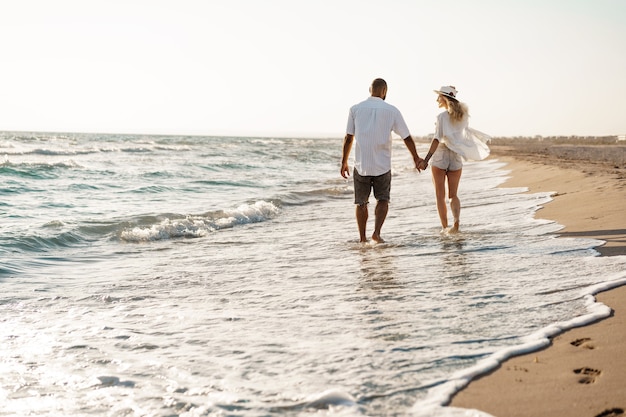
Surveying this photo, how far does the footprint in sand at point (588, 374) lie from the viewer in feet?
9.13

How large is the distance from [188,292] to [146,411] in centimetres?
241

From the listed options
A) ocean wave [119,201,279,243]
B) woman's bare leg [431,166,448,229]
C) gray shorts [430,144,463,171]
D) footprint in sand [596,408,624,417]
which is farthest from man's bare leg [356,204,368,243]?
footprint in sand [596,408,624,417]

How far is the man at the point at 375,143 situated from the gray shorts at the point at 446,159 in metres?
0.36

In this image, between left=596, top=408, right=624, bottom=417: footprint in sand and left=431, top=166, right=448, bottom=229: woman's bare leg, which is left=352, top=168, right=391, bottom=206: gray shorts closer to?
left=431, top=166, right=448, bottom=229: woman's bare leg

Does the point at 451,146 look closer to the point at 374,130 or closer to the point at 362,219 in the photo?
the point at 374,130

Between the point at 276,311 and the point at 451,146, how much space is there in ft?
13.4

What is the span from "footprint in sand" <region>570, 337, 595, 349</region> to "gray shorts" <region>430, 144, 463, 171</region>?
4.65 metres

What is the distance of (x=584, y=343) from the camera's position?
3248 mm

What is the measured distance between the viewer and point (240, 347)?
142 inches

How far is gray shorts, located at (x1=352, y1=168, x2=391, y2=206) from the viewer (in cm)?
741

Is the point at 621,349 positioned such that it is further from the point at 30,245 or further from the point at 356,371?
the point at 30,245

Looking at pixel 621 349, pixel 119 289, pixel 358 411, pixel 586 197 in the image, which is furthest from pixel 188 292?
pixel 586 197

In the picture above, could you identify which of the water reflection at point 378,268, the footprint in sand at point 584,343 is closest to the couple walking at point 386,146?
the water reflection at point 378,268

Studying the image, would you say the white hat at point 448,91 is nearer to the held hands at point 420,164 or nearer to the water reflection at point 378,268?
the held hands at point 420,164
